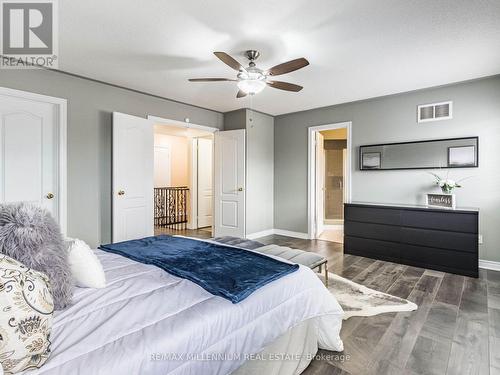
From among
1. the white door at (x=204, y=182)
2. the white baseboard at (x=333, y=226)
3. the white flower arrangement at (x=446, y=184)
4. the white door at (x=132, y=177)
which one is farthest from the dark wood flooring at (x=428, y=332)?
the white door at (x=204, y=182)

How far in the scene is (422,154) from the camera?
408 cm

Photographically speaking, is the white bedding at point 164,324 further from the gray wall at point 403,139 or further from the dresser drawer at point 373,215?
the gray wall at point 403,139

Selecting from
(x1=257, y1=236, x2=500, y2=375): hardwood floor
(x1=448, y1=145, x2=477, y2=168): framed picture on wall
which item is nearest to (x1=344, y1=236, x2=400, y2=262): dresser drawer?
(x1=257, y1=236, x2=500, y2=375): hardwood floor

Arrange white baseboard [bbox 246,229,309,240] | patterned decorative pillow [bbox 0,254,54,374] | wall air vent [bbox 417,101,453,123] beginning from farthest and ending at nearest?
white baseboard [bbox 246,229,309,240], wall air vent [bbox 417,101,453,123], patterned decorative pillow [bbox 0,254,54,374]

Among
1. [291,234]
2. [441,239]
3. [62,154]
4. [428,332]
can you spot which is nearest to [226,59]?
[62,154]

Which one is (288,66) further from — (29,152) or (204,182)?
(204,182)

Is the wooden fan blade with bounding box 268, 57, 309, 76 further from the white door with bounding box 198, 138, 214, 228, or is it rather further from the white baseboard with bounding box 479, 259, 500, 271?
the white door with bounding box 198, 138, 214, 228

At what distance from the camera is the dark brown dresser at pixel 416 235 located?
3383mm

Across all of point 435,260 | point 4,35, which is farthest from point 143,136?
point 435,260

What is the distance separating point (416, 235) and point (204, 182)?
177 inches

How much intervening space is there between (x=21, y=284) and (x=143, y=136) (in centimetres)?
352

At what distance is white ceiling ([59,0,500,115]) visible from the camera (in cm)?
219

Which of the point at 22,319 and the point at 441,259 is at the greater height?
the point at 22,319

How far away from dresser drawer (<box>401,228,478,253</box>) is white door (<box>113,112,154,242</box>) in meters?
3.75
